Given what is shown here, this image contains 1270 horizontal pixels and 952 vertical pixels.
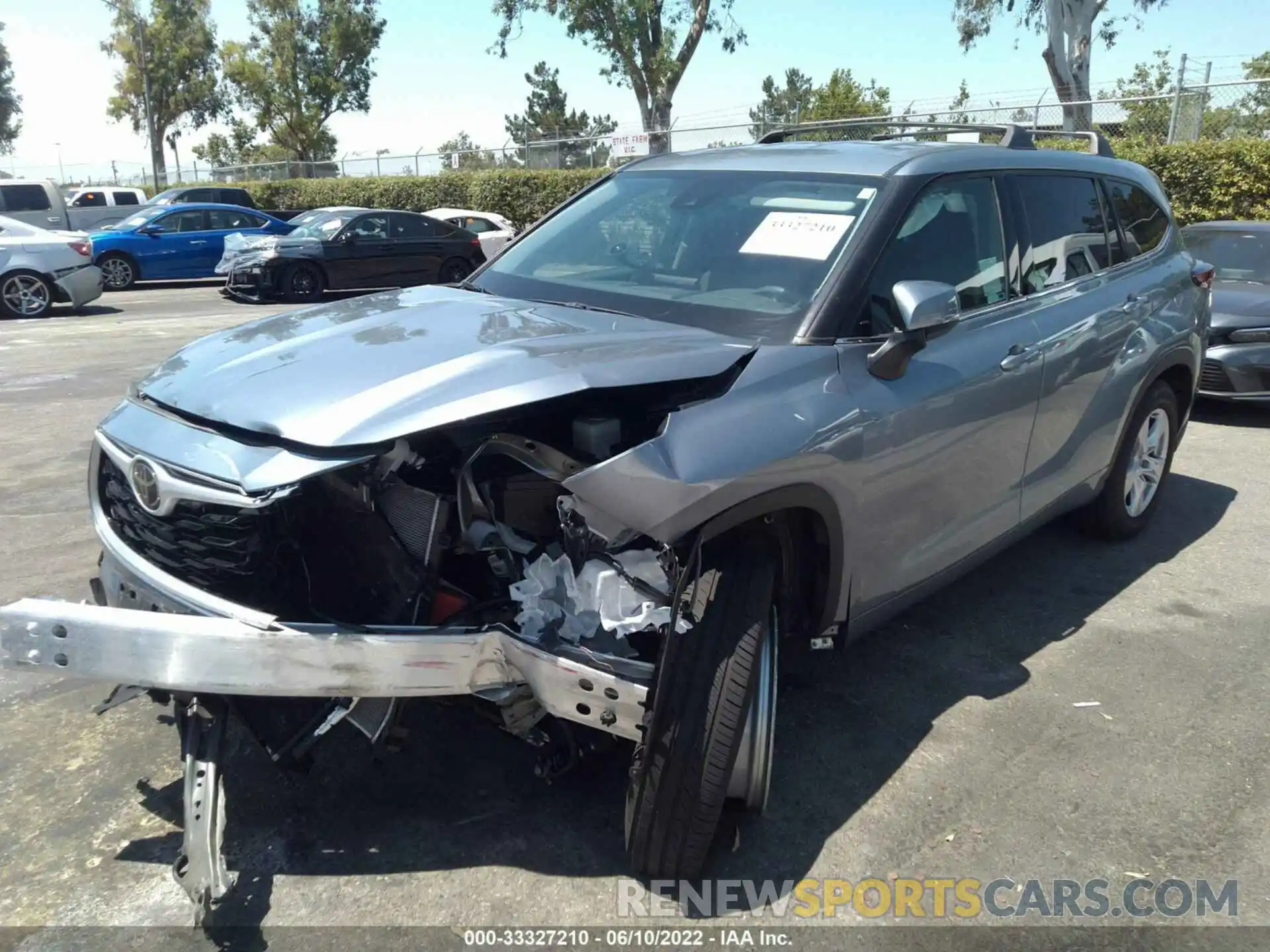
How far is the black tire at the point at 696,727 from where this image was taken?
8.26 ft

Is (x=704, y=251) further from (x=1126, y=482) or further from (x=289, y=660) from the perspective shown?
(x=1126, y=482)

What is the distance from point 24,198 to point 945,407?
23.7m

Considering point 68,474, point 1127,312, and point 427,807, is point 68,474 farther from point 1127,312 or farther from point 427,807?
point 1127,312

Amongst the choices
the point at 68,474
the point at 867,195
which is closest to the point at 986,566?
the point at 867,195

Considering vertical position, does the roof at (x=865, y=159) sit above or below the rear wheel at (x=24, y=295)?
above

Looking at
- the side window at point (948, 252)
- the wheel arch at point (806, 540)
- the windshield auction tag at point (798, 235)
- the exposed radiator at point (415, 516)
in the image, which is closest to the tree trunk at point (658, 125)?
the side window at point (948, 252)

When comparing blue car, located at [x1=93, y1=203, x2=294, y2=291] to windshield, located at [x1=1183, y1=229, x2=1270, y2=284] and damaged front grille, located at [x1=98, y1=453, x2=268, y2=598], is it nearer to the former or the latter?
windshield, located at [x1=1183, y1=229, x2=1270, y2=284]

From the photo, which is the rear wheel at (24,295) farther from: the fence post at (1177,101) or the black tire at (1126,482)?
the fence post at (1177,101)

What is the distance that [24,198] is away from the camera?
71.1 ft

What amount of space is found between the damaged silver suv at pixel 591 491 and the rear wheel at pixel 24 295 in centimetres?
1298

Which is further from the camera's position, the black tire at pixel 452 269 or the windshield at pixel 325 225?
the black tire at pixel 452 269

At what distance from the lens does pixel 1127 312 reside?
4.59 m

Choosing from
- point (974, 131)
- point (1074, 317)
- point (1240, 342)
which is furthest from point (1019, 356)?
point (1240, 342)

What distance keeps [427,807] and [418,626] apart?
711 millimetres
